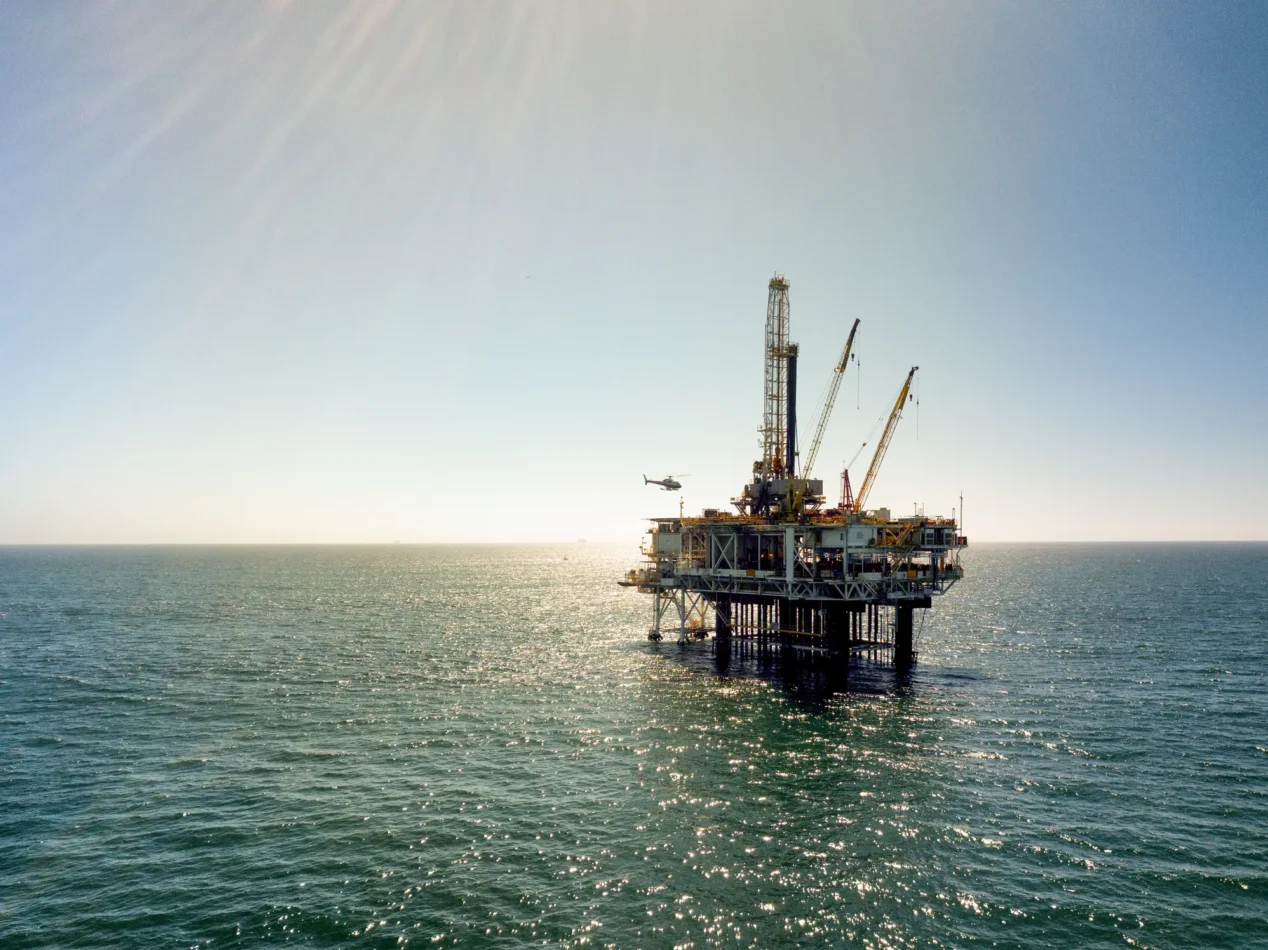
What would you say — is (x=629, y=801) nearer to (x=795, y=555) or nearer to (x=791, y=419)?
(x=795, y=555)

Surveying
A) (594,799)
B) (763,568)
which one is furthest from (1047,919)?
(763,568)

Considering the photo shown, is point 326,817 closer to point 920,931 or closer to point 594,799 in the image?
point 594,799

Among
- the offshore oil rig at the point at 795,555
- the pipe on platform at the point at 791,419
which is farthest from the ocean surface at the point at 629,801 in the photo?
the pipe on platform at the point at 791,419

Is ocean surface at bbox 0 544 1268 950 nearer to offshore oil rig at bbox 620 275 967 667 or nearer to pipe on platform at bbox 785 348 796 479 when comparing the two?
offshore oil rig at bbox 620 275 967 667

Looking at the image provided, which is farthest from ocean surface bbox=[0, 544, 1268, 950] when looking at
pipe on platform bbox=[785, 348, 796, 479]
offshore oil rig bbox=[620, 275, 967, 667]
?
pipe on platform bbox=[785, 348, 796, 479]

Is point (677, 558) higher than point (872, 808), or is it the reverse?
point (677, 558)

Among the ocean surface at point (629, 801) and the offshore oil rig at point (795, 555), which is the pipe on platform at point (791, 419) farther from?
the ocean surface at point (629, 801)

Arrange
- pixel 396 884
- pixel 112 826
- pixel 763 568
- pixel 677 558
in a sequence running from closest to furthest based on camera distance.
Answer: pixel 396 884 < pixel 112 826 < pixel 763 568 < pixel 677 558
